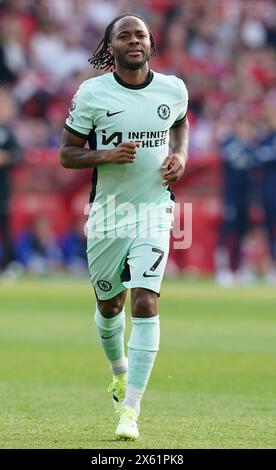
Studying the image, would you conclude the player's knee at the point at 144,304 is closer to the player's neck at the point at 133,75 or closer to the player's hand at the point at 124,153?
the player's hand at the point at 124,153

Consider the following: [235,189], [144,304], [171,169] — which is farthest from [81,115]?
[235,189]

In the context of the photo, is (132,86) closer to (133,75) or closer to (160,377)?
(133,75)

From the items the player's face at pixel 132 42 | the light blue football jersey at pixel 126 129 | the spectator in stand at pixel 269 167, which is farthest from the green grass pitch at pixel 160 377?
the spectator in stand at pixel 269 167

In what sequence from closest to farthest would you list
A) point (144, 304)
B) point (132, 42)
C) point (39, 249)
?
point (144, 304)
point (132, 42)
point (39, 249)

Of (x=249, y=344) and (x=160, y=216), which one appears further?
(x=249, y=344)

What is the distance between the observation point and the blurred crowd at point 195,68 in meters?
24.1

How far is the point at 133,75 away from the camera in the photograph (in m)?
7.62

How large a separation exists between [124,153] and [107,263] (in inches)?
29.3

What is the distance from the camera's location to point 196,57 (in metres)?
28.5

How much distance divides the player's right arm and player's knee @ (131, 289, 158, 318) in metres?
0.80

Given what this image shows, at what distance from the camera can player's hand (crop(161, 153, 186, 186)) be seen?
752 centimetres

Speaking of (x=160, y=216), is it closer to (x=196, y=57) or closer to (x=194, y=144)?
(x=194, y=144)
